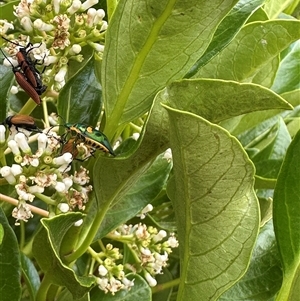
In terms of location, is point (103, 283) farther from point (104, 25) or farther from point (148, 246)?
point (104, 25)

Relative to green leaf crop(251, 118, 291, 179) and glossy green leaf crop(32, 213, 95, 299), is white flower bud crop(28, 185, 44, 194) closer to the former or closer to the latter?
glossy green leaf crop(32, 213, 95, 299)

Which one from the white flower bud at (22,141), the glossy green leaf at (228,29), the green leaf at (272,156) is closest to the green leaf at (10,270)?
the white flower bud at (22,141)

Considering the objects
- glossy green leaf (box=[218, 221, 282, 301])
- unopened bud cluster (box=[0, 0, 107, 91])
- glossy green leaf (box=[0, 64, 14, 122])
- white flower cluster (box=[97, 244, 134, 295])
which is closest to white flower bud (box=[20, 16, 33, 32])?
unopened bud cluster (box=[0, 0, 107, 91])

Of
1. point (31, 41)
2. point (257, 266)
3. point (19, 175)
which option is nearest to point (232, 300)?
point (257, 266)

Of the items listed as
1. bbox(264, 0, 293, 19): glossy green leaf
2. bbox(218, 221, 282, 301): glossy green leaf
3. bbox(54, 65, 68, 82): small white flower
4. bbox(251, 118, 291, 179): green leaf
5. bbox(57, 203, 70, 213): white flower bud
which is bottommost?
bbox(218, 221, 282, 301): glossy green leaf

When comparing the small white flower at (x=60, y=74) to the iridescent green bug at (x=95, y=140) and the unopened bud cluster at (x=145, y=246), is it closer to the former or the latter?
the iridescent green bug at (x=95, y=140)

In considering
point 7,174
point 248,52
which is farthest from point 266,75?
point 7,174

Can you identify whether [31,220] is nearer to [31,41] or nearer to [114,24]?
[31,41]
